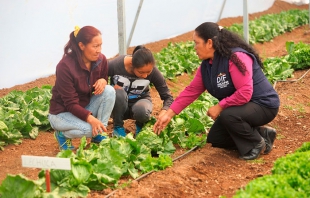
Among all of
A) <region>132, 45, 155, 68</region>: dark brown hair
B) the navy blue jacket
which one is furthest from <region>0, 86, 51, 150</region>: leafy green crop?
the navy blue jacket

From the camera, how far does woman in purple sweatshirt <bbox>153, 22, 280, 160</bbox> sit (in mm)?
5516

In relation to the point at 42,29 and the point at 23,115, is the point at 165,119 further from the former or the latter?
the point at 42,29

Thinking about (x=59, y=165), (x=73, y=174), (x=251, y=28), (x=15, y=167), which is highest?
(x=59, y=165)

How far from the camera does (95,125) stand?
5594 millimetres

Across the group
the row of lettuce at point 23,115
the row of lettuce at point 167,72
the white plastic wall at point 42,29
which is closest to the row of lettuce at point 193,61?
the row of lettuce at point 167,72

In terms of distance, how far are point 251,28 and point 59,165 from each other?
35.3 ft

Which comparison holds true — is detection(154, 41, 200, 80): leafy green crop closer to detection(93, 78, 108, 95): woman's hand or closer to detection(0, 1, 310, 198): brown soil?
detection(0, 1, 310, 198): brown soil

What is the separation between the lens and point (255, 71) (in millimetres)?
5672

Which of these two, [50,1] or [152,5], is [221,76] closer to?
[50,1]

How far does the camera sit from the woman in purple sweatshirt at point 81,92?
568cm

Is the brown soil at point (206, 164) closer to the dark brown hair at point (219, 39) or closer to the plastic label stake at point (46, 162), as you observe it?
the plastic label stake at point (46, 162)

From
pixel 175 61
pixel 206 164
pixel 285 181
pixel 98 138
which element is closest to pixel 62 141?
pixel 98 138

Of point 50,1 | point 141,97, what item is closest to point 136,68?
point 141,97

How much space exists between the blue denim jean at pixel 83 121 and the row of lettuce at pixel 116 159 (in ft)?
0.92
